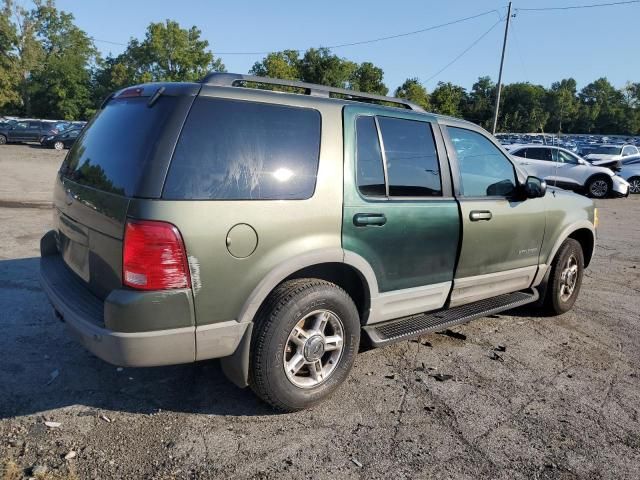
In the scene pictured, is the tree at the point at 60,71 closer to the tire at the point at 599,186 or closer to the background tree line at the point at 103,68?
the background tree line at the point at 103,68

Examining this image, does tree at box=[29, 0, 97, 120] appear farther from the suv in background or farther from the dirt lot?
the dirt lot

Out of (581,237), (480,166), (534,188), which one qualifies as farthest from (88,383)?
(581,237)

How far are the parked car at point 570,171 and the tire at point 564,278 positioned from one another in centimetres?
1305

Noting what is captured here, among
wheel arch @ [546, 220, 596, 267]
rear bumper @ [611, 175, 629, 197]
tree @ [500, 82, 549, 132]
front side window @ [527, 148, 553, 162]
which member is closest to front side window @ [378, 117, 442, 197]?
wheel arch @ [546, 220, 596, 267]

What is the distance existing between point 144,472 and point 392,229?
2031mm

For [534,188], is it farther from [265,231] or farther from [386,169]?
[265,231]

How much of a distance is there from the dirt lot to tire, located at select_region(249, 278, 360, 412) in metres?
0.17

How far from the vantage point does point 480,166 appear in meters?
4.18

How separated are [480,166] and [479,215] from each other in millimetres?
517

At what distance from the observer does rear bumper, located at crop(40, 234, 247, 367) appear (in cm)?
251

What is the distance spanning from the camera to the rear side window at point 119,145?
264 centimetres

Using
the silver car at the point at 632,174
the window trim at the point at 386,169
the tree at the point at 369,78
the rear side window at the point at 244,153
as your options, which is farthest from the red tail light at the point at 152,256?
the tree at the point at 369,78

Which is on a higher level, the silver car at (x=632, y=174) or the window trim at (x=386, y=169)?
the window trim at (x=386, y=169)

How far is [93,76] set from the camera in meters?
67.8
